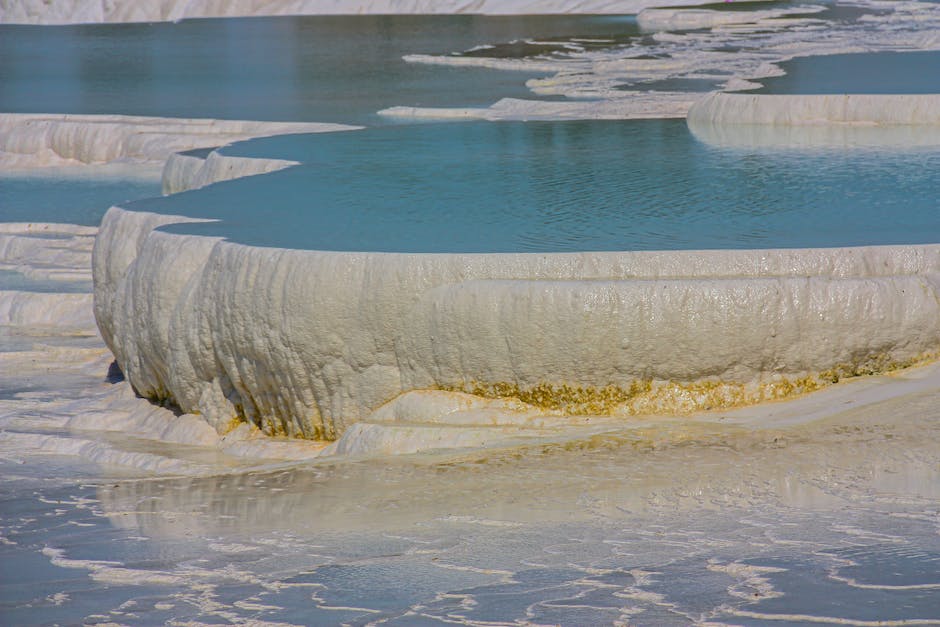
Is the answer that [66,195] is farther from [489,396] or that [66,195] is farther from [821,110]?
[489,396]

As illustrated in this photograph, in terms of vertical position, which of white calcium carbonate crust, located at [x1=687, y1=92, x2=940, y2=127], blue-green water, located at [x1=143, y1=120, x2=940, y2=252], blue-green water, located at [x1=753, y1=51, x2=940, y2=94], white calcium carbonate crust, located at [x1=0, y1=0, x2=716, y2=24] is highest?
white calcium carbonate crust, located at [x1=0, y1=0, x2=716, y2=24]

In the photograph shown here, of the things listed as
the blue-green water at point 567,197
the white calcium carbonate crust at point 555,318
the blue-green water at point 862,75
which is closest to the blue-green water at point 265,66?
the blue-green water at point 862,75

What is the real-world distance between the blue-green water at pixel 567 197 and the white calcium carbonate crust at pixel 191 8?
28.9 m

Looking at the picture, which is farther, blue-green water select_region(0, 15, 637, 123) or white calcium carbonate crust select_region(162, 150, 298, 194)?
blue-green water select_region(0, 15, 637, 123)

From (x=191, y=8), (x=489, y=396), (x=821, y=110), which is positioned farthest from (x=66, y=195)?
(x=191, y=8)

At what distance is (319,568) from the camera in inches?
194

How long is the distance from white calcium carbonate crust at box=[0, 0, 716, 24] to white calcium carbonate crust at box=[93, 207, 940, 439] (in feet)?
108

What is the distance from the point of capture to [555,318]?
20.7 feet

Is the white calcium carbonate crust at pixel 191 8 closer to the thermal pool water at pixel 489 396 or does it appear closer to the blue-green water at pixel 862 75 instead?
the blue-green water at pixel 862 75

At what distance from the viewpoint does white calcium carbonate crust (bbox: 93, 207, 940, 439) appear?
20.7 feet

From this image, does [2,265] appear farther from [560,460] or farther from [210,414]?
[560,460]

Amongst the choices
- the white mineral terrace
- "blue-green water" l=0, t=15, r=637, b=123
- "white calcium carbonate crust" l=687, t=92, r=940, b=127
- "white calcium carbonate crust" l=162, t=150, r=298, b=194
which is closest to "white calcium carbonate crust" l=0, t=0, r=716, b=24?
"blue-green water" l=0, t=15, r=637, b=123

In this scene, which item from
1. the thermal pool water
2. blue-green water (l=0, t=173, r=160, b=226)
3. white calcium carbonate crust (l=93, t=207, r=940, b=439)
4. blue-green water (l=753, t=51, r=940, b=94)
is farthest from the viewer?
blue-green water (l=0, t=173, r=160, b=226)

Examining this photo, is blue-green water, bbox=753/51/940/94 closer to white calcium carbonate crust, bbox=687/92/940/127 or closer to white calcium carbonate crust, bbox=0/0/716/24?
white calcium carbonate crust, bbox=687/92/940/127
